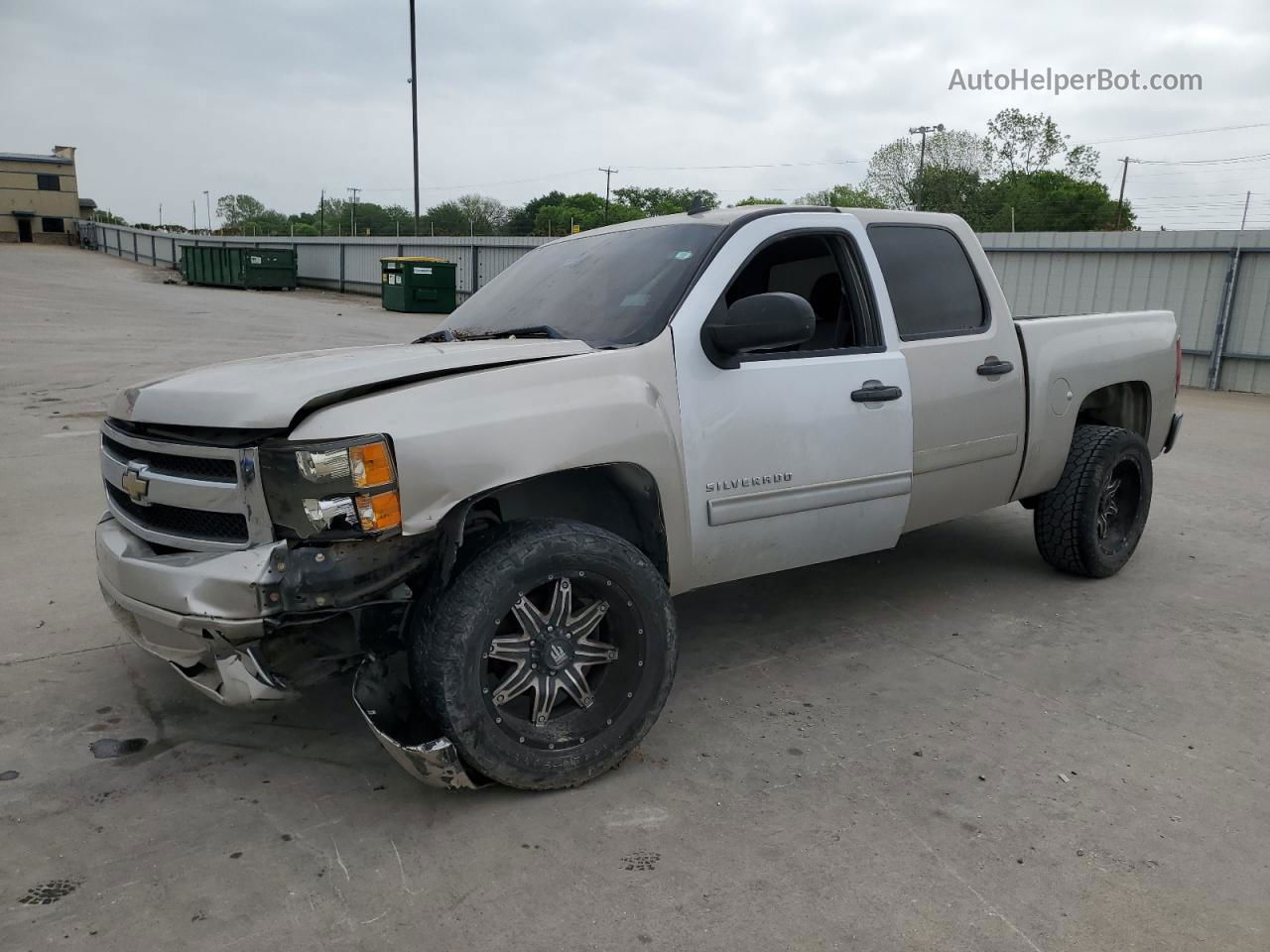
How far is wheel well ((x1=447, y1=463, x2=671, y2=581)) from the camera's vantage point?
3.21 m

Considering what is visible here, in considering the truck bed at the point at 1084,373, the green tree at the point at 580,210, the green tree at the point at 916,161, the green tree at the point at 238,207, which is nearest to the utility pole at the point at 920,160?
the green tree at the point at 916,161

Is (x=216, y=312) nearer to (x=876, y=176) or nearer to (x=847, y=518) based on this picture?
(x=847, y=518)

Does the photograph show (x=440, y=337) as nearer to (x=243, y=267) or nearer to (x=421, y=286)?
(x=421, y=286)

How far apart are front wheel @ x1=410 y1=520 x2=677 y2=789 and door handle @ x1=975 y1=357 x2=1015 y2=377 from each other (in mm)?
2034

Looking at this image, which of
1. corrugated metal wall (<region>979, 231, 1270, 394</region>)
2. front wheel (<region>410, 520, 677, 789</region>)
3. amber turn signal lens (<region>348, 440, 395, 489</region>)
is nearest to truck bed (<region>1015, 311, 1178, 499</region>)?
front wheel (<region>410, 520, 677, 789</region>)

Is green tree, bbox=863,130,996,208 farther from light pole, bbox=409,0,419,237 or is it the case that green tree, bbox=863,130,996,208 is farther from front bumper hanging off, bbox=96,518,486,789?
front bumper hanging off, bbox=96,518,486,789

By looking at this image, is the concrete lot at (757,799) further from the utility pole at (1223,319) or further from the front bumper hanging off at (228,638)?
the utility pole at (1223,319)

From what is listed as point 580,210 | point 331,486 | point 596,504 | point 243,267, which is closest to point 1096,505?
point 596,504

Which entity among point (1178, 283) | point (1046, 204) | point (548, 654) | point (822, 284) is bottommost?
point (548, 654)

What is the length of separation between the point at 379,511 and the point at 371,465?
4.9 inches

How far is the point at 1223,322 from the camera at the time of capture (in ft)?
45.9

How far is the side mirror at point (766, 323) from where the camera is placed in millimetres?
3172

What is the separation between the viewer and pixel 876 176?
78.4 m

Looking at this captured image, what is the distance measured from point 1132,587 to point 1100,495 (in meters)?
0.55
